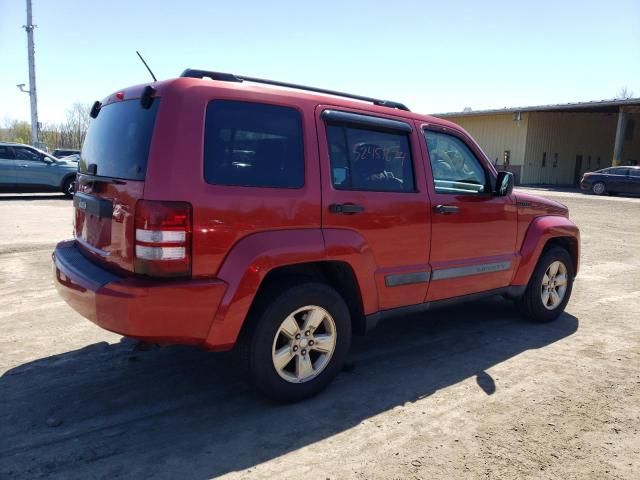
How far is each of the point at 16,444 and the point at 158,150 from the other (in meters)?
1.79

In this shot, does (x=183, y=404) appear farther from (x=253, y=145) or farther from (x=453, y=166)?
(x=453, y=166)

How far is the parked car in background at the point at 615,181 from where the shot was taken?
976 inches

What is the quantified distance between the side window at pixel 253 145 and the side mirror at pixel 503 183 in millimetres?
2018

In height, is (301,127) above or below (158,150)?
above

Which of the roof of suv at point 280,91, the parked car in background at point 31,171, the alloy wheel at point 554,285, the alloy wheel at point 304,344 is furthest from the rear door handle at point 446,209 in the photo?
the parked car in background at point 31,171

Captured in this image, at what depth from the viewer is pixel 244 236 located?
9.61ft

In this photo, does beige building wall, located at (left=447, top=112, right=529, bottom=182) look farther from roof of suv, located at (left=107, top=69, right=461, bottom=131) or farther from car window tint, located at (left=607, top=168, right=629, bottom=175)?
roof of suv, located at (left=107, top=69, right=461, bottom=131)

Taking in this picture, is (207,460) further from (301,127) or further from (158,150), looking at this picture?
(301,127)

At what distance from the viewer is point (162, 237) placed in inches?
106

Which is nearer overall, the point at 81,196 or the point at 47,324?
the point at 81,196

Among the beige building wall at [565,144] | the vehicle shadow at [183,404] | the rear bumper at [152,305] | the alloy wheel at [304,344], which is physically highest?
the beige building wall at [565,144]

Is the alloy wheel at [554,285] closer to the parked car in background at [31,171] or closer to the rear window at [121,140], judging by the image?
the rear window at [121,140]

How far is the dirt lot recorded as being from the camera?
8.74ft

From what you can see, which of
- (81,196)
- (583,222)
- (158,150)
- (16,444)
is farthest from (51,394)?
(583,222)
